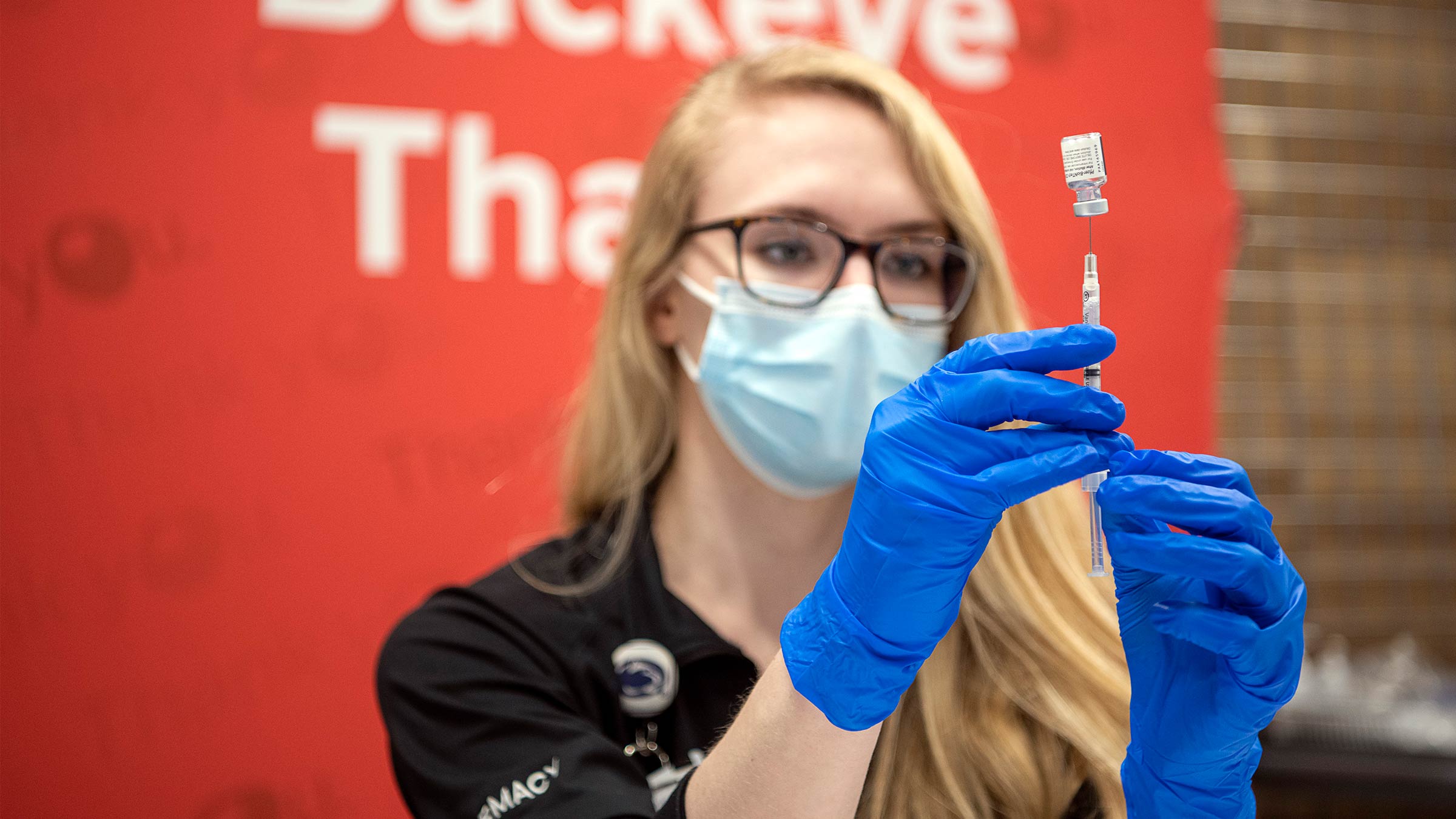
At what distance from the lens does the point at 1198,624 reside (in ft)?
2.34

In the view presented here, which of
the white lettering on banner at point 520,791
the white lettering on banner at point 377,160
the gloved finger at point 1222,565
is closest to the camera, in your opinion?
the gloved finger at point 1222,565

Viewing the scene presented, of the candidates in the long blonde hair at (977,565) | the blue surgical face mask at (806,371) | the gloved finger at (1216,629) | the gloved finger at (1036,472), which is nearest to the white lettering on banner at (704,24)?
the long blonde hair at (977,565)

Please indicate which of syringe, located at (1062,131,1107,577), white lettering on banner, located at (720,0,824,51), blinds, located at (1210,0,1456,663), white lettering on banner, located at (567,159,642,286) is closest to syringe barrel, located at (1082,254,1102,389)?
syringe, located at (1062,131,1107,577)

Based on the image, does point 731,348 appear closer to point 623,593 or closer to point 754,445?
point 754,445

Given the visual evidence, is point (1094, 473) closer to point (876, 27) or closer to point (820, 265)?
point (820, 265)

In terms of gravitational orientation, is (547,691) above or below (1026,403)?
below

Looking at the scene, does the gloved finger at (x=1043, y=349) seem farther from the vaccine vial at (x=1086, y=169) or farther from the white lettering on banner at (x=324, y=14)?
the white lettering on banner at (x=324, y=14)

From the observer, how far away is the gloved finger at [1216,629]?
0.70 meters

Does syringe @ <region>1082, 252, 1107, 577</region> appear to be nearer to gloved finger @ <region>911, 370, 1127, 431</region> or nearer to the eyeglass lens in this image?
gloved finger @ <region>911, 370, 1127, 431</region>

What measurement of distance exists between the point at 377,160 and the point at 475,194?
0.17 m

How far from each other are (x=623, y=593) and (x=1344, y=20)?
90.4 inches

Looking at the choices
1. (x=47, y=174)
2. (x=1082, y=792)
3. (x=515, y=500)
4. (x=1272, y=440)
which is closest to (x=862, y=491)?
(x=1082, y=792)

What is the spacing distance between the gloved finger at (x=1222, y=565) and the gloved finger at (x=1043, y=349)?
0.14 meters

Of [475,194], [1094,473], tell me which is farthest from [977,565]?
[475,194]
